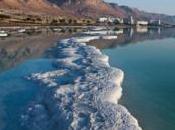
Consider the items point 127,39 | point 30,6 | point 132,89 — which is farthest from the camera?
point 30,6

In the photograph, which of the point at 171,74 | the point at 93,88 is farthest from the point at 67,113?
the point at 171,74

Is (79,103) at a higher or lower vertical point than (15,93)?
higher

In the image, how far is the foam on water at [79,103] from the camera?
13.5m

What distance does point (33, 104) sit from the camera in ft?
51.7

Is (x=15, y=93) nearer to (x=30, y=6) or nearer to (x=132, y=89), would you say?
(x=132, y=89)

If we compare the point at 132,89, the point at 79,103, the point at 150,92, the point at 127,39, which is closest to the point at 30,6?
the point at 127,39

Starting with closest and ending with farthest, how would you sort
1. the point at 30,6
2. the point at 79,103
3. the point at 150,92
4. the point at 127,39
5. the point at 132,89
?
the point at 79,103
the point at 150,92
the point at 132,89
the point at 127,39
the point at 30,6

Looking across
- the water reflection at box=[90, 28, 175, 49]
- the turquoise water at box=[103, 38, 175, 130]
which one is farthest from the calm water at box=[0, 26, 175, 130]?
the water reflection at box=[90, 28, 175, 49]

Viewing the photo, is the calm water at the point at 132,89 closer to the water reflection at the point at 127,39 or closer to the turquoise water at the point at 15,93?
the turquoise water at the point at 15,93

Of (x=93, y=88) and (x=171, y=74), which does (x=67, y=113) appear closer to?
(x=93, y=88)

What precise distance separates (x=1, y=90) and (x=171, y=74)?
10.7 m

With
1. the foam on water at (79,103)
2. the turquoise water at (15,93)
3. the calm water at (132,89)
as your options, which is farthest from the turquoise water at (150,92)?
the turquoise water at (15,93)

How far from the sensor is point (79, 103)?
15.4m

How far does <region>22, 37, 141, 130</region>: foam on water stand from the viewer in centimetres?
1352
